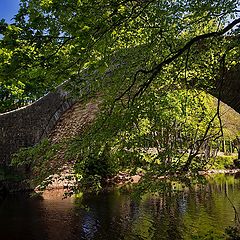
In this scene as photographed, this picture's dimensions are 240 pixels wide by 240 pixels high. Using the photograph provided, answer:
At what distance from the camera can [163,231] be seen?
739 centimetres

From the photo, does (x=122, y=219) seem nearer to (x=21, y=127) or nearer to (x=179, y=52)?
(x=179, y=52)

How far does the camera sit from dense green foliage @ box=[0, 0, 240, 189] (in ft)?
12.1

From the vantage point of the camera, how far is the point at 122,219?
8750 millimetres

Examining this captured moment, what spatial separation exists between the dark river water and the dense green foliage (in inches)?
77.5

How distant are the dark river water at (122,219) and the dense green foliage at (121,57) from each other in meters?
1.97

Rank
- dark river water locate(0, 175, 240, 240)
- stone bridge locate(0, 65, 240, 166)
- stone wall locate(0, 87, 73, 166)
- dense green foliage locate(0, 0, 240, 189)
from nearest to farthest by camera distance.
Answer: dense green foliage locate(0, 0, 240, 189) → dark river water locate(0, 175, 240, 240) → stone bridge locate(0, 65, 240, 166) → stone wall locate(0, 87, 73, 166)

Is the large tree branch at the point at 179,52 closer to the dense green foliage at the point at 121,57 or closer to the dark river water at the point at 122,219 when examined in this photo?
the dense green foliage at the point at 121,57

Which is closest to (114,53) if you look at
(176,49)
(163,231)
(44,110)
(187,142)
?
(176,49)

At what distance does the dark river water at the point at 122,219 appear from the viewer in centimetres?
742

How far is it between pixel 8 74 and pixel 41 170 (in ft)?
3.52

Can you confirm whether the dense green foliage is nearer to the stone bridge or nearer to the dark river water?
the dark river water

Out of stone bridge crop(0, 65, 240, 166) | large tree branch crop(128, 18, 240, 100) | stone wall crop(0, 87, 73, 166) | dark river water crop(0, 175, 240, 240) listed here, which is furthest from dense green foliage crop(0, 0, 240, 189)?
stone wall crop(0, 87, 73, 166)

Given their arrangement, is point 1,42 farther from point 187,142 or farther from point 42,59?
point 187,142

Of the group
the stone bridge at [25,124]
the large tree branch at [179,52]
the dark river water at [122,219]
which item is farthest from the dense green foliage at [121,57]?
the stone bridge at [25,124]
